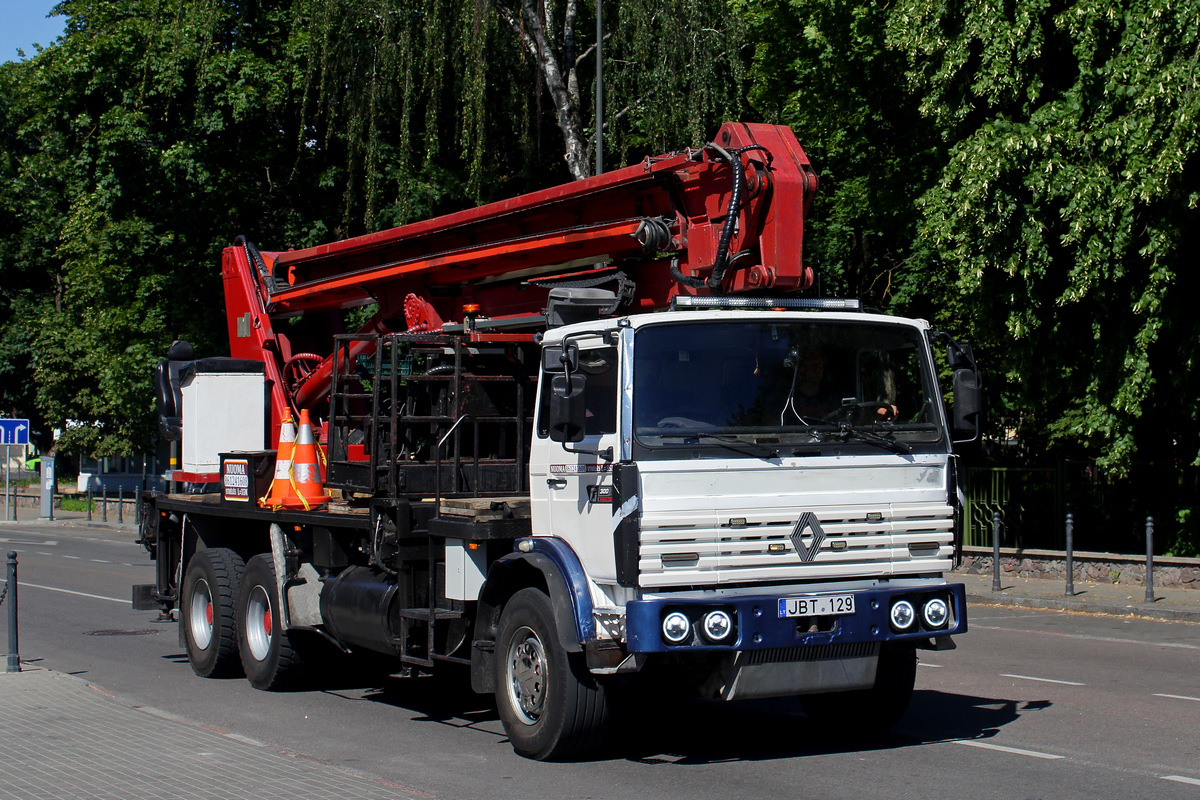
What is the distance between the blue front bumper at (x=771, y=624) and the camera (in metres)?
6.70

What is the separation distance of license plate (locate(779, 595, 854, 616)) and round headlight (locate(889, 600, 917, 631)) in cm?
29

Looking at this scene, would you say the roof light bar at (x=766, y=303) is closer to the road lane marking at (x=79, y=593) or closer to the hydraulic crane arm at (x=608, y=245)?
the hydraulic crane arm at (x=608, y=245)

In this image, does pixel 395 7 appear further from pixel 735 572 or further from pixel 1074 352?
pixel 735 572

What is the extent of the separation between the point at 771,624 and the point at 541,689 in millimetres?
1441

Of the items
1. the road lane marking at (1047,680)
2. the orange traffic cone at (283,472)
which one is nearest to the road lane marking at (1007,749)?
the road lane marking at (1047,680)

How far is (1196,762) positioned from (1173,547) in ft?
40.8

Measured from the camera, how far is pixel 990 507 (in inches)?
829

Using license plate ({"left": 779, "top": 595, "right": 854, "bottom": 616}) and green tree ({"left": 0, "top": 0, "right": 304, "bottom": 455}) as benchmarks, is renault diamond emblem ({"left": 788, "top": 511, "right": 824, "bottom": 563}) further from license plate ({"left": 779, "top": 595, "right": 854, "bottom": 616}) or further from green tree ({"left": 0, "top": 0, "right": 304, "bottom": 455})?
green tree ({"left": 0, "top": 0, "right": 304, "bottom": 455})

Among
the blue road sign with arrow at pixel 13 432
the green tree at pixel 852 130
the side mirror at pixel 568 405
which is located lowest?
the side mirror at pixel 568 405

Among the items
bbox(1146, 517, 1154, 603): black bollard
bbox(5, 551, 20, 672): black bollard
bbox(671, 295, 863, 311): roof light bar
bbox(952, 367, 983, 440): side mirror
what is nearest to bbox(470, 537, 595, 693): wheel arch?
bbox(671, 295, 863, 311): roof light bar

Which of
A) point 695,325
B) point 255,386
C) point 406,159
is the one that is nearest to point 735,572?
point 695,325

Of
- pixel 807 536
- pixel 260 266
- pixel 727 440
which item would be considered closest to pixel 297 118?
Answer: pixel 260 266

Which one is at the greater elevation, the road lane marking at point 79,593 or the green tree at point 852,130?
the green tree at point 852,130

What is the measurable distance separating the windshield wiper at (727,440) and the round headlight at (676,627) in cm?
93
